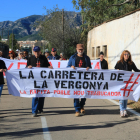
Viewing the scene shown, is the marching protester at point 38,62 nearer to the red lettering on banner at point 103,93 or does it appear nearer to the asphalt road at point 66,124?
the asphalt road at point 66,124

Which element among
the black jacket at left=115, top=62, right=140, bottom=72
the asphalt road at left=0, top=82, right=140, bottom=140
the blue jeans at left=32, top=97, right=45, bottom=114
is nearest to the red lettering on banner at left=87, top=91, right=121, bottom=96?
the asphalt road at left=0, top=82, right=140, bottom=140

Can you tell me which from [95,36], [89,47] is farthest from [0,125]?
[89,47]

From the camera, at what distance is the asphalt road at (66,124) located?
17.9ft

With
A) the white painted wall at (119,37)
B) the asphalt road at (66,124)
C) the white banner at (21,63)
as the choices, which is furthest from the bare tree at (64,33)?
the asphalt road at (66,124)

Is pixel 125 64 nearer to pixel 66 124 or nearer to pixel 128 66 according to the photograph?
pixel 128 66

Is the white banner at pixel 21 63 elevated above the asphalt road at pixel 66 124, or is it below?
above

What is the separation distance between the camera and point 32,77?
7.59m

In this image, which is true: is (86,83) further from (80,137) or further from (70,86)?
(80,137)

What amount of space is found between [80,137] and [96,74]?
104 inches

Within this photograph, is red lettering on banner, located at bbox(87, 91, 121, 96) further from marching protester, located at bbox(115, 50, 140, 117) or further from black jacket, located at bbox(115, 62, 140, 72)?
black jacket, located at bbox(115, 62, 140, 72)

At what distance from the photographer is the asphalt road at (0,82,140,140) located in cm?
547

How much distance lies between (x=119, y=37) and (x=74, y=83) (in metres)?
11.1

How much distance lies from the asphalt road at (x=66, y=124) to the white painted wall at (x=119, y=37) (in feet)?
23.8

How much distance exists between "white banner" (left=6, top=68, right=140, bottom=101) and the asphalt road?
60 centimetres
